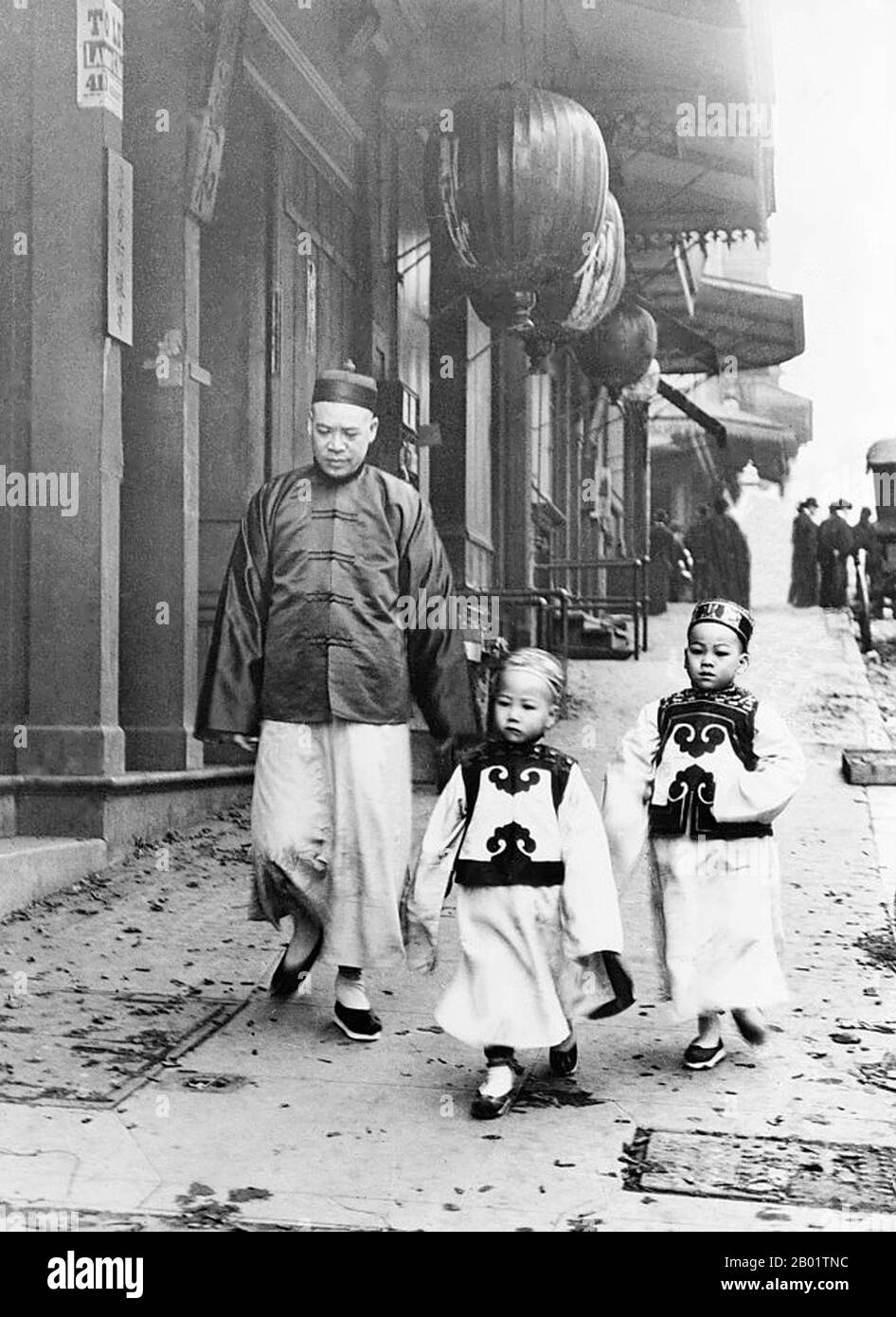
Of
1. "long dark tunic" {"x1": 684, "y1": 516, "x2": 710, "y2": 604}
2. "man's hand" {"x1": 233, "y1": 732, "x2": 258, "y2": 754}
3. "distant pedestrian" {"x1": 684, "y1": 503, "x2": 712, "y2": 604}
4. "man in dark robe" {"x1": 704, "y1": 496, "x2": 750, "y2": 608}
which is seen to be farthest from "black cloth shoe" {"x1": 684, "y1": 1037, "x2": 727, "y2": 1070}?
"long dark tunic" {"x1": 684, "y1": 516, "x2": 710, "y2": 604}

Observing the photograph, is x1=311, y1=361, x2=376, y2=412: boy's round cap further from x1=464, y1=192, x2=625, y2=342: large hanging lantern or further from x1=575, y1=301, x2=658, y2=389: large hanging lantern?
x1=575, y1=301, x2=658, y2=389: large hanging lantern

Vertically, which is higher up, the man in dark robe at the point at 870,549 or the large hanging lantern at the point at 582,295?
the large hanging lantern at the point at 582,295

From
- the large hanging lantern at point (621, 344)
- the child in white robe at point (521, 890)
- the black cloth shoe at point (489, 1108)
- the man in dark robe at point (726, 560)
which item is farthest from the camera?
the man in dark robe at point (726, 560)

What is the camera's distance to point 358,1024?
427cm

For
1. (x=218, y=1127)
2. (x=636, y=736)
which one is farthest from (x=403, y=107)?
(x=218, y=1127)

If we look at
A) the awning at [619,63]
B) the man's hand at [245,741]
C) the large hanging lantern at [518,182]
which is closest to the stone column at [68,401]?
the large hanging lantern at [518,182]

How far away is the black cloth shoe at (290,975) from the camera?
14.7 ft

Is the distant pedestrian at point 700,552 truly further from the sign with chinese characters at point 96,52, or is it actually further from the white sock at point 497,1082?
the white sock at point 497,1082

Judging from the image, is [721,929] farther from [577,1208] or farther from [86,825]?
[86,825]

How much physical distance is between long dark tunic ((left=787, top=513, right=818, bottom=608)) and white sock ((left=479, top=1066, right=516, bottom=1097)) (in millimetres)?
7927

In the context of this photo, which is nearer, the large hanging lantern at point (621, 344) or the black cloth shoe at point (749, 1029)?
the black cloth shoe at point (749, 1029)

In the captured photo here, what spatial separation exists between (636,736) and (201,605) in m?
4.06

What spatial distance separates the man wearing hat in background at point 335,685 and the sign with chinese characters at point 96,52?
99.1 inches

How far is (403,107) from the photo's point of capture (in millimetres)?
9320
